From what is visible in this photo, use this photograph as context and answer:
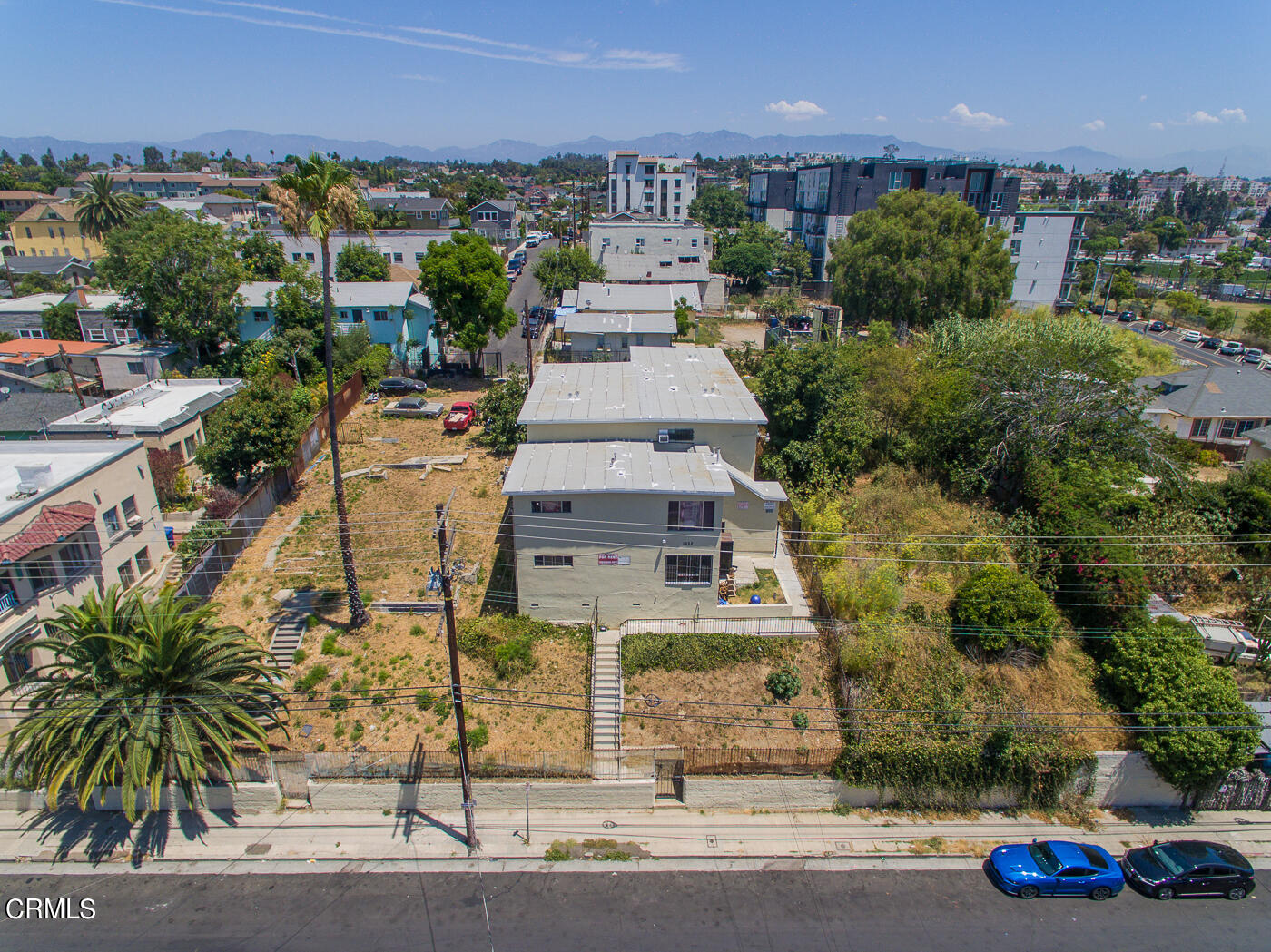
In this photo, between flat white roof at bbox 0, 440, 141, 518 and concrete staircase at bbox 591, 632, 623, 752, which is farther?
flat white roof at bbox 0, 440, 141, 518

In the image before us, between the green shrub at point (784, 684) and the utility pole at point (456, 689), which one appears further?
the green shrub at point (784, 684)

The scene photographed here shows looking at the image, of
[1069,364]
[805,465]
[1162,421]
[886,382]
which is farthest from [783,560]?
[1162,421]

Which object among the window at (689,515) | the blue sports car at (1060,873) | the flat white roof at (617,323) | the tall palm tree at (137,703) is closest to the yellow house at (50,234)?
the flat white roof at (617,323)

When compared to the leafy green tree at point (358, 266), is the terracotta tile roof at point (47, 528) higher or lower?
lower

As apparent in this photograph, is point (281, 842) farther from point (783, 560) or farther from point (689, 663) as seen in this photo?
point (783, 560)

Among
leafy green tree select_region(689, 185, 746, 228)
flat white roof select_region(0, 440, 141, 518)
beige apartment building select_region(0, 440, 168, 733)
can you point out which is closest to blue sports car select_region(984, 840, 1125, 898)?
beige apartment building select_region(0, 440, 168, 733)

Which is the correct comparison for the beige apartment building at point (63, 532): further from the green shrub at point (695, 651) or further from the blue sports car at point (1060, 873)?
the blue sports car at point (1060, 873)

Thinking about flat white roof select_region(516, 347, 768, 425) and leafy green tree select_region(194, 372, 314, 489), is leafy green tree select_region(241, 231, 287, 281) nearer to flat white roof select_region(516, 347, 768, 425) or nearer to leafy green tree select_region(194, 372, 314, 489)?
leafy green tree select_region(194, 372, 314, 489)
